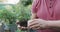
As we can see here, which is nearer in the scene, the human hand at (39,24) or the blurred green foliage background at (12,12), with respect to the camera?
the human hand at (39,24)

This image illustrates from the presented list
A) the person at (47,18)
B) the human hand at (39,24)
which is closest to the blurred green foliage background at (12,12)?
the person at (47,18)

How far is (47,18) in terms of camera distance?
0.66 metres

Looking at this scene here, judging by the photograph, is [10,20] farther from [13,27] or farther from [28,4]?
[28,4]

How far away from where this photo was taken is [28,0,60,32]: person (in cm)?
56

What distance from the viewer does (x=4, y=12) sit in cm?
145

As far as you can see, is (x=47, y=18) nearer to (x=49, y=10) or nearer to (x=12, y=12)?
(x=49, y=10)

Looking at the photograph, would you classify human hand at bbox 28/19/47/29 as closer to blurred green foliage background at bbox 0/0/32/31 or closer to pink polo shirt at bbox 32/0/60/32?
pink polo shirt at bbox 32/0/60/32

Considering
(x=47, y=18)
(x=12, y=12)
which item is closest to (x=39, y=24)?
(x=47, y=18)

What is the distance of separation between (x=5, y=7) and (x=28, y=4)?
0.24 metres

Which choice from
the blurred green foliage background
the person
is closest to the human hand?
the person

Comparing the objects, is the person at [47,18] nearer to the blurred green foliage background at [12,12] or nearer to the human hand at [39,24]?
the human hand at [39,24]

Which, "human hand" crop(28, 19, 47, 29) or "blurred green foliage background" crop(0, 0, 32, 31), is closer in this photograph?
Result: "human hand" crop(28, 19, 47, 29)

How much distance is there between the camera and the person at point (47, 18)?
1.84 feet

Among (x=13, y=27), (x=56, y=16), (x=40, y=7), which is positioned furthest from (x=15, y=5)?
(x=56, y=16)
